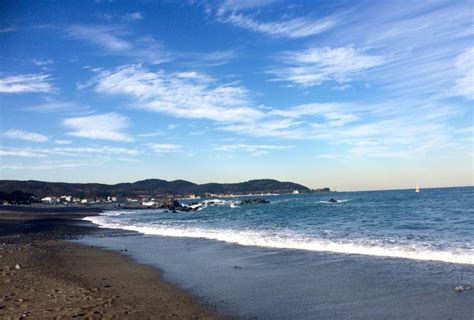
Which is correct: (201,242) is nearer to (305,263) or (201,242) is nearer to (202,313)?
(305,263)

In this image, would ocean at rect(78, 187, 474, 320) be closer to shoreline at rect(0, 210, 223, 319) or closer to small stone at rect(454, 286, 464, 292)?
small stone at rect(454, 286, 464, 292)

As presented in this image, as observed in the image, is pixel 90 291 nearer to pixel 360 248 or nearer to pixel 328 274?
pixel 328 274

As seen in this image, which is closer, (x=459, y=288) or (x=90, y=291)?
(x=459, y=288)

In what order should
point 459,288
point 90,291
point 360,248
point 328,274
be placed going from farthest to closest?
point 360,248, point 328,274, point 90,291, point 459,288

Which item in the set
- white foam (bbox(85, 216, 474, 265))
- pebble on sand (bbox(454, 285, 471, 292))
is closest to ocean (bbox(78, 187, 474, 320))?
white foam (bbox(85, 216, 474, 265))

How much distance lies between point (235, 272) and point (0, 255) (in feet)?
32.9

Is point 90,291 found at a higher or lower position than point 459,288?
lower

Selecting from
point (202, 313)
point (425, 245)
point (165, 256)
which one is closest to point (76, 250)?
point (165, 256)

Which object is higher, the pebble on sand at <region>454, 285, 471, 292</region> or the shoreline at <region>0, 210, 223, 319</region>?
the pebble on sand at <region>454, 285, 471, 292</region>

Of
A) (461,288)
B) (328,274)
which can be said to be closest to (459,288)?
(461,288)

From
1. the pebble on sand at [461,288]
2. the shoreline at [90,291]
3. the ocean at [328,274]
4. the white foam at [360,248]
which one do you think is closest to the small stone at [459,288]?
the pebble on sand at [461,288]

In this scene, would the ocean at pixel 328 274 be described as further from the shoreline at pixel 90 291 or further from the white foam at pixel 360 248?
the shoreline at pixel 90 291

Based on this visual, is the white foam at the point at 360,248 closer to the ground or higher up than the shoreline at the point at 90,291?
higher up

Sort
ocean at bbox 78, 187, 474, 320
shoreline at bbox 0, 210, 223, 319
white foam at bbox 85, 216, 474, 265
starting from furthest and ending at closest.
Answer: white foam at bbox 85, 216, 474, 265
ocean at bbox 78, 187, 474, 320
shoreline at bbox 0, 210, 223, 319
